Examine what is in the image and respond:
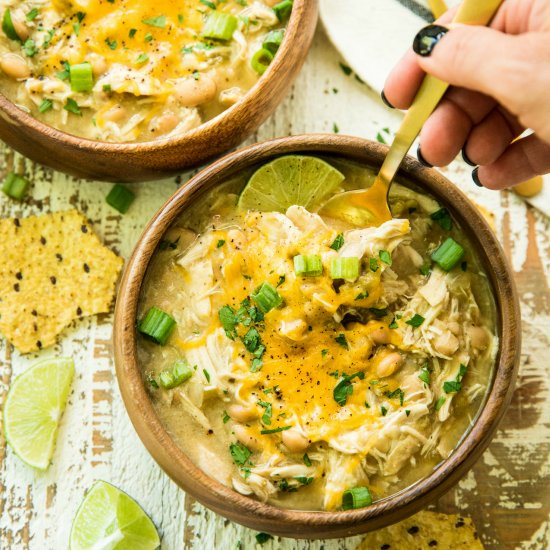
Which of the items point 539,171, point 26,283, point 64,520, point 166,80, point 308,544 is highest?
point 539,171

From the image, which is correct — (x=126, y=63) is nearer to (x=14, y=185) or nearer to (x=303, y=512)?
(x=14, y=185)

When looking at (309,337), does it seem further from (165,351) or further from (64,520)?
(64,520)

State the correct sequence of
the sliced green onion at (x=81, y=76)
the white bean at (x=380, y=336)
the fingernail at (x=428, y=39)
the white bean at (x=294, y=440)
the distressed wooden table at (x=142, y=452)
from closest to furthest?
the fingernail at (x=428, y=39)
the white bean at (x=294, y=440)
the white bean at (x=380, y=336)
the sliced green onion at (x=81, y=76)
the distressed wooden table at (x=142, y=452)

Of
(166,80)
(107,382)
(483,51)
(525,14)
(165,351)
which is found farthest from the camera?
(107,382)

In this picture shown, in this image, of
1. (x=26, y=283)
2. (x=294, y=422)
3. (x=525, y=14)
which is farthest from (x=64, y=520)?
(x=525, y=14)

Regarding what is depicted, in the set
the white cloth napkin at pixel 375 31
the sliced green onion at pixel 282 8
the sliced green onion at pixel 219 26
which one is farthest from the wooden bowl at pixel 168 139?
the white cloth napkin at pixel 375 31

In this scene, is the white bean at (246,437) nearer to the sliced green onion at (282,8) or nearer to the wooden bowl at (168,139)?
the wooden bowl at (168,139)

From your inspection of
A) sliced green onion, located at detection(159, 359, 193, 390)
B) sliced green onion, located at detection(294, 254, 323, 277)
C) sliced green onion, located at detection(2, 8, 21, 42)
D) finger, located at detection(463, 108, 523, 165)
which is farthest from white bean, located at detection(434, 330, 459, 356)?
sliced green onion, located at detection(2, 8, 21, 42)
